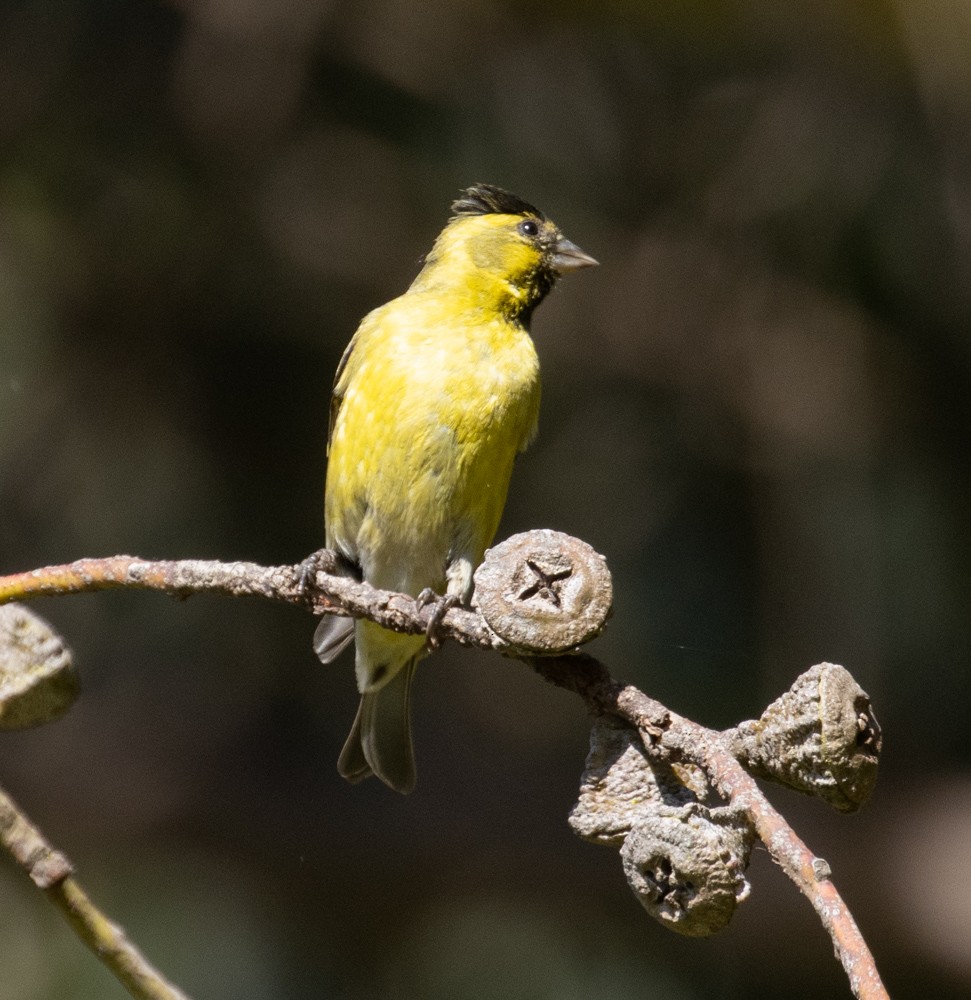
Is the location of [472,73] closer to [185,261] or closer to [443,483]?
[185,261]

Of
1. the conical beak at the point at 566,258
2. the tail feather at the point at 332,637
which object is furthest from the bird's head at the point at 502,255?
the tail feather at the point at 332,637

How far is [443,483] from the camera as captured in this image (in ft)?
9.86

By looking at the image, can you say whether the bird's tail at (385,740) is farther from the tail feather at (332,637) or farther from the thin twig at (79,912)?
the thin twig at (79,912)

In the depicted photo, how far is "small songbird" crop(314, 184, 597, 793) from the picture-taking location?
9.80 ft

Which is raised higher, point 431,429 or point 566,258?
point 566,258

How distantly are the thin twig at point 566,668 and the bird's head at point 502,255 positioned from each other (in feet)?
5.56

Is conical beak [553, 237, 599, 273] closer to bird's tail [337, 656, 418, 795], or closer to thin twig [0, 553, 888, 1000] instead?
bird's tail [337, 656, 418, 795]

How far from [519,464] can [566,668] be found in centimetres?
340

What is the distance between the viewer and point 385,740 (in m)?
3.33

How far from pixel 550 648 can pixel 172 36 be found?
4.13 metres

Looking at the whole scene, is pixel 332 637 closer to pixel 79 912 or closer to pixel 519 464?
pixel 519 464

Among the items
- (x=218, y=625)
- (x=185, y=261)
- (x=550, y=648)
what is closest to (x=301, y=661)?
(x=218, y=625)

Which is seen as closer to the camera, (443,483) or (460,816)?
(443,483)

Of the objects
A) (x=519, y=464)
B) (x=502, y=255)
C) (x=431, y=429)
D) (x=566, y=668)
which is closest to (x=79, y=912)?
(x=566, y=668)
